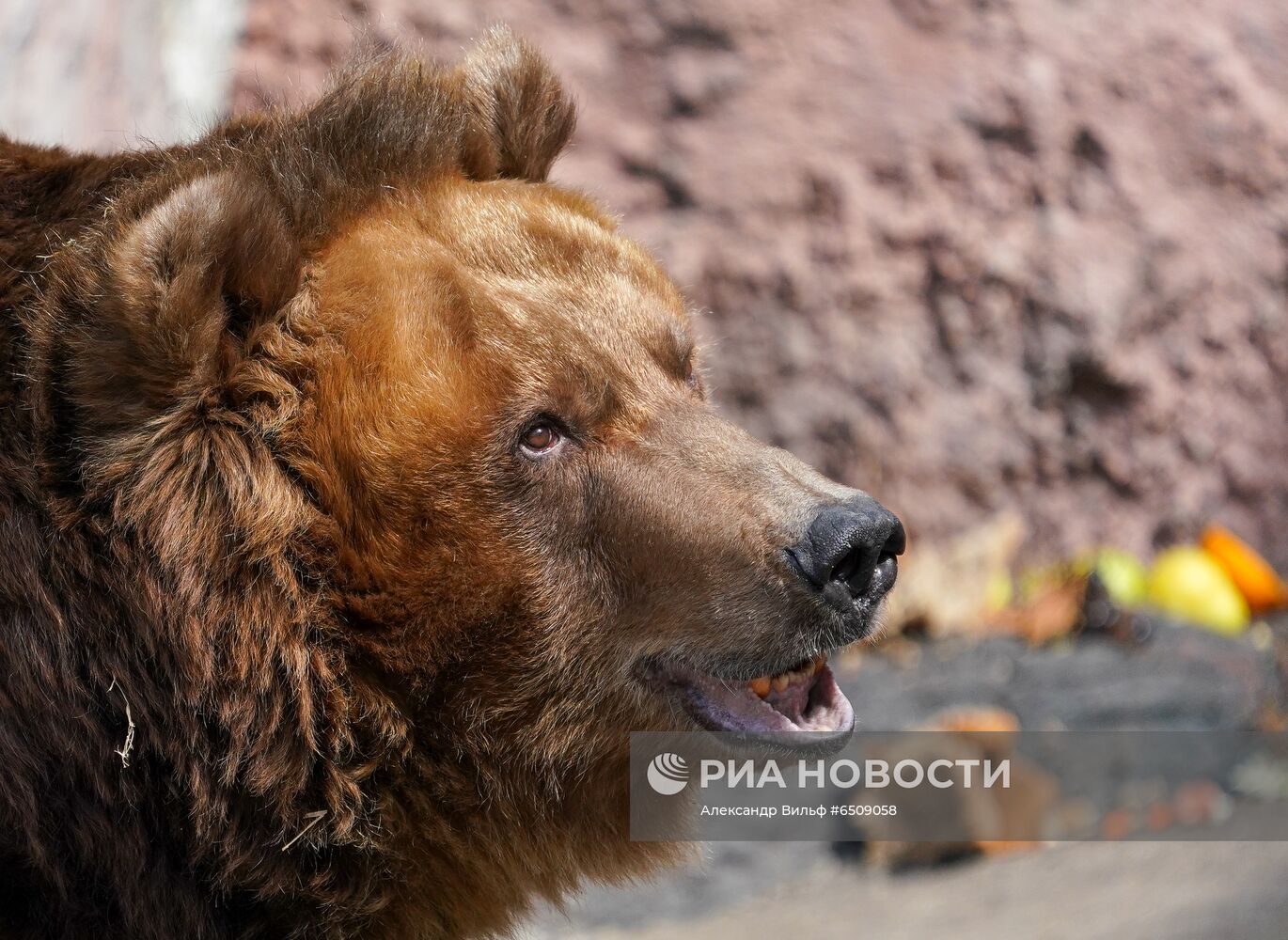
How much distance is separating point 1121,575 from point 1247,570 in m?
0.69

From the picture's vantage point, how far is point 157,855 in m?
2.79

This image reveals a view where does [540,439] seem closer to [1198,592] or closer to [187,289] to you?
[187,289]

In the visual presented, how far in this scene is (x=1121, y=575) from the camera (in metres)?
7.25

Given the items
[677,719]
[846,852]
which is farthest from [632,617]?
[846,852]

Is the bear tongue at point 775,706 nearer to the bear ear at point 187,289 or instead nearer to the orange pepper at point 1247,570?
the bear ear at point 187,289

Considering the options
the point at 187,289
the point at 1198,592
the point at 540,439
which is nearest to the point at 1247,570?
the point at 1198,592

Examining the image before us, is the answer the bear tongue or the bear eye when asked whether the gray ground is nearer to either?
the bear tongue

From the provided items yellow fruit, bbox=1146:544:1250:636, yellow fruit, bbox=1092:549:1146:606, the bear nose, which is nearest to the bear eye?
the bear nose

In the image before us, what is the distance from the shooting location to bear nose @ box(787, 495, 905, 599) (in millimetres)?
2941

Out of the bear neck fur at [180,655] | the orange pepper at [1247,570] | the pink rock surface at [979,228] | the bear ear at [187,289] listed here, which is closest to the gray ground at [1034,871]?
the orange pepper at [1247,570]

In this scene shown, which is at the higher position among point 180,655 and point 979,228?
point 180,655

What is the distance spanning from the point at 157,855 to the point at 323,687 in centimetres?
46

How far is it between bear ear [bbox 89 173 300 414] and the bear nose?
4.08 feet

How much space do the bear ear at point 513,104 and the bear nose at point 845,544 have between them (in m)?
1.33
